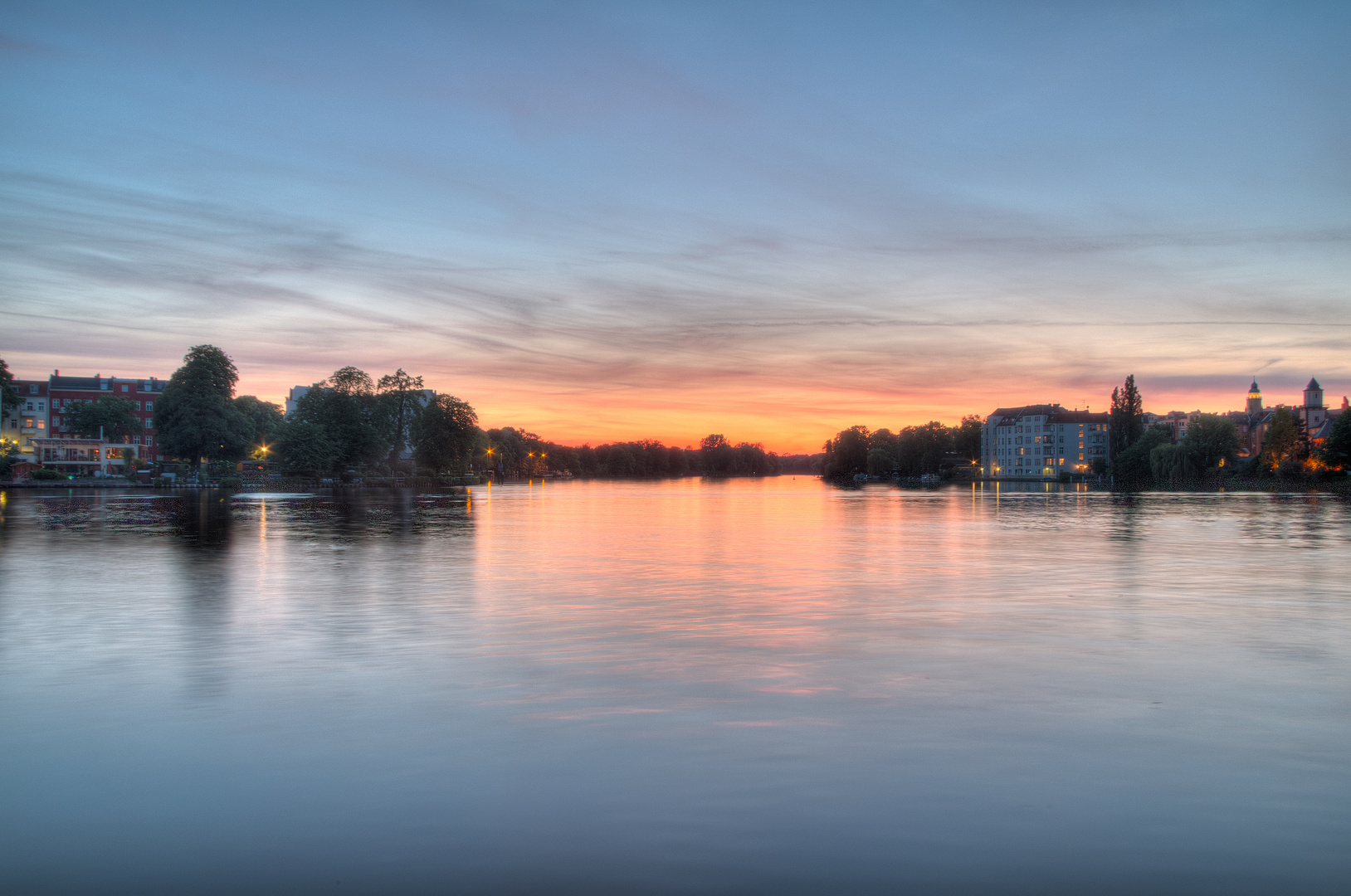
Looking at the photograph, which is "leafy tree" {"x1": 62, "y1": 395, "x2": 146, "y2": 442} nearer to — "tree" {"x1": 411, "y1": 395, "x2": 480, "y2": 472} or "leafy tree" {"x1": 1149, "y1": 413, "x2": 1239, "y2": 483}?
"tree" {"x1": 411, "y1": 395, "x2": 480, "y2": 472}

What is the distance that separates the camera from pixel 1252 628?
14.7m

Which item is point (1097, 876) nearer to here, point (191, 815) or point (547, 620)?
point (191, 815)

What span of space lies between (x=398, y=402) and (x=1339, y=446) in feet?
369

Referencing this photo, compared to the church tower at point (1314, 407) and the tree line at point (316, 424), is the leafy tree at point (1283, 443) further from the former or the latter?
the tree line at point (316, 424)

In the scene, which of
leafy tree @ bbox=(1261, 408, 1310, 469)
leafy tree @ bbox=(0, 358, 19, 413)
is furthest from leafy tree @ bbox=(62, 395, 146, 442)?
leafy tree @ bbox=(1261, 408, 1310, 469)

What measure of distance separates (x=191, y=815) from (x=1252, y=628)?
15965 millimetres

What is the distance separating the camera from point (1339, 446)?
97.8 metres

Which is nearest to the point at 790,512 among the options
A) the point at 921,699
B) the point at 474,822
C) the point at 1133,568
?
the point at 1133,568

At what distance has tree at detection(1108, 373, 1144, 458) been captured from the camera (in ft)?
432

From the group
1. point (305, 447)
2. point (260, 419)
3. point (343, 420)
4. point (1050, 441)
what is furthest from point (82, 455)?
point (1050, 441)

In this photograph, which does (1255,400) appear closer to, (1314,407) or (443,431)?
(1314,407)

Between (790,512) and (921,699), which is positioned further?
(790,512)

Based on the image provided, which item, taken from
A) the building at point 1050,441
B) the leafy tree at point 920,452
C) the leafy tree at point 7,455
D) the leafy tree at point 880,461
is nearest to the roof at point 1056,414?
the building at point 1050,441

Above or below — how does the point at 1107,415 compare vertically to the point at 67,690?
above
